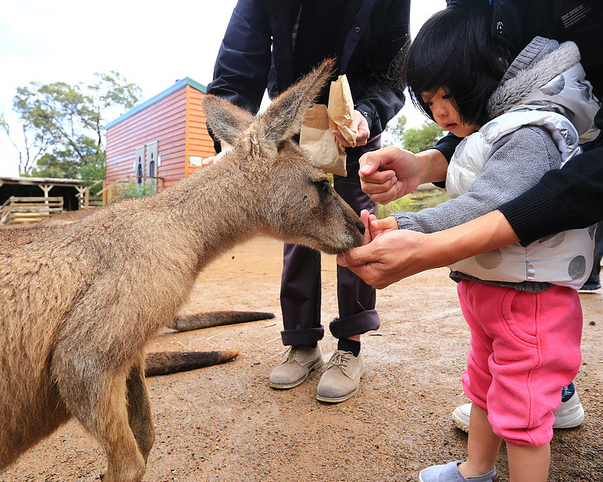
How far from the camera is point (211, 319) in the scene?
13.1 feet

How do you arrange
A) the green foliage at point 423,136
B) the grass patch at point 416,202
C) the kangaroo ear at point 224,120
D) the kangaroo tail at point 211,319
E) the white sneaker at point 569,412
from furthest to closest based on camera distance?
the green foliage at point 423,136 → the grass patch at point 416,202 → the kangaroo tail at point 211,319 → the kangaroo ear at point 224,120 → the white sneaker at point 569,412

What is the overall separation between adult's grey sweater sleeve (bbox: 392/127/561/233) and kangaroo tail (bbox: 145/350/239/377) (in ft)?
6.95

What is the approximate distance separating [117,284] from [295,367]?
5.14ft

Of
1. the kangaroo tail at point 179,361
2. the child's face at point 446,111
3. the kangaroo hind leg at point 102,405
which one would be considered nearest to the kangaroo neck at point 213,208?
the kangaroo hind leg at point 102,405

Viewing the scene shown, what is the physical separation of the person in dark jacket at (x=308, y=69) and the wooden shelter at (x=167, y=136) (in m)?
11.1

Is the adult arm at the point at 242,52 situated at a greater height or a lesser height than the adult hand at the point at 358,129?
greater

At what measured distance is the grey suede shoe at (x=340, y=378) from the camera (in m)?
2.55

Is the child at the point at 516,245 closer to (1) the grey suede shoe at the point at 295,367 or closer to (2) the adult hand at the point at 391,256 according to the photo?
(2) the adult hand at the point at 391,256

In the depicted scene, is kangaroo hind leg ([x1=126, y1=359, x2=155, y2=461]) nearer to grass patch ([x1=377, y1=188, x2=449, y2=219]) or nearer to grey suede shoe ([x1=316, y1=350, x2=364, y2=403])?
grey suede shoe ([x1=316, y1=350, x2=364, y2=403])

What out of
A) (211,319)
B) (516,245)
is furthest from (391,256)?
(211,319)

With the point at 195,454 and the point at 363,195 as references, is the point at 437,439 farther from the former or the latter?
the point at 363,195

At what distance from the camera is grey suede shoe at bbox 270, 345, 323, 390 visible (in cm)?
278

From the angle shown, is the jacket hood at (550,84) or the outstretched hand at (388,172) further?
the outstretched hand at (388,172)

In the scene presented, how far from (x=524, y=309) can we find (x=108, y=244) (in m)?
1.60
